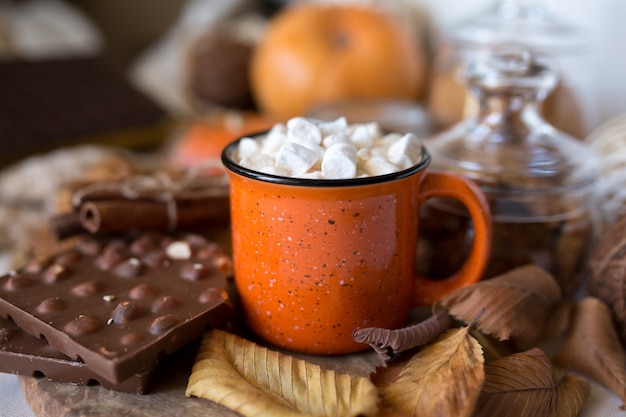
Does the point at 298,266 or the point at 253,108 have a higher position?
the point at 298,266

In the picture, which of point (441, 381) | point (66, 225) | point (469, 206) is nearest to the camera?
point (441, 381)

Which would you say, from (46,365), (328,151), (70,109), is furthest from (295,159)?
(70,109)

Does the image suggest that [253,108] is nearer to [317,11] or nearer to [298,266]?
[317,11]

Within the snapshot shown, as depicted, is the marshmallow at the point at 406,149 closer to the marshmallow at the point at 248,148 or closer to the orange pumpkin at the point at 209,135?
the marshmallow at the point at 248,148

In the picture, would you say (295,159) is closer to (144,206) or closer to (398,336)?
(398,336)

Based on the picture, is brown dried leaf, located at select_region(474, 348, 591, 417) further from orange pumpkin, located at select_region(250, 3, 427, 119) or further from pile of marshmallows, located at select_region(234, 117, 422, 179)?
orange pumpkin, located at select_region(250, 3, 427, 119)

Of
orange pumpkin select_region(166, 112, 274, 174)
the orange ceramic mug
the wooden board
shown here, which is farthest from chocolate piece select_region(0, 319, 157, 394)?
orange pumpkin select_region(166, 112, 274, 174)

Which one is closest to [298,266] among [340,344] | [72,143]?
[340,344]
